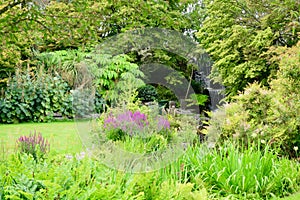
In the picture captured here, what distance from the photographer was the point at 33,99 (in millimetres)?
7961

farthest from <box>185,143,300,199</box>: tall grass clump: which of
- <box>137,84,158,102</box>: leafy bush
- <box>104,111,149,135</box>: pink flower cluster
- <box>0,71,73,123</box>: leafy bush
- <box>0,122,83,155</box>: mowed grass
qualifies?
<box>0,71,73,123</box>: leafy bush

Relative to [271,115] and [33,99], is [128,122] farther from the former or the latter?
[33,99]

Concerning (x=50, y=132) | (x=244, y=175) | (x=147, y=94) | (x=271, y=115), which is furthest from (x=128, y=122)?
(x=50, y=132)

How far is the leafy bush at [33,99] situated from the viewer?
7676mm

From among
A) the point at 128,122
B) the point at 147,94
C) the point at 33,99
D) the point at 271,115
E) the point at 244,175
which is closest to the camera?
the point at 244,175

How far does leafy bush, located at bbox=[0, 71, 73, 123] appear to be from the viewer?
25.2 feet

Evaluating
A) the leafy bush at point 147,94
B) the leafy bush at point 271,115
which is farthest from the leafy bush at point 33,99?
the leafy bush at point 271,115

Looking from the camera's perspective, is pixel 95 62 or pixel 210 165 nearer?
pixel 210 165

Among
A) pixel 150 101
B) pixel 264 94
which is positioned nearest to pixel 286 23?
pixel 264 94

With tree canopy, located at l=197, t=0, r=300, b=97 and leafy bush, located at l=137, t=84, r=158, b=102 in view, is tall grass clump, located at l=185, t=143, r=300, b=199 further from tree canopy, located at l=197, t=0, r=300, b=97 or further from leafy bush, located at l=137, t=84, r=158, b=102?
tree canopy, located at l=197, t=0, r=300, b=97

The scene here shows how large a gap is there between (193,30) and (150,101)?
5973 millimetres

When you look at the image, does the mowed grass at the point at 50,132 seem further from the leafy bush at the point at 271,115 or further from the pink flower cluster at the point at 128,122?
the leafy bush at the point at 271,115

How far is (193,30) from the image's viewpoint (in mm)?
9930

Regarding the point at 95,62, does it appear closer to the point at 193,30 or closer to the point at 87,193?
the point at 87,193
